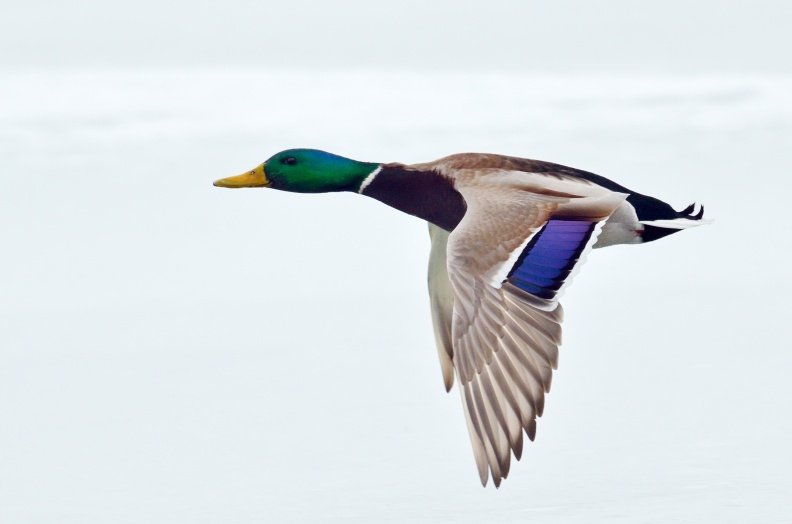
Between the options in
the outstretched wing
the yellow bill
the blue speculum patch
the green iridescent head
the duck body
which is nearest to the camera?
the outstretched wing

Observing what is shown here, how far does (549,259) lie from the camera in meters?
5.87

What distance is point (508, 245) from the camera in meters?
5.98

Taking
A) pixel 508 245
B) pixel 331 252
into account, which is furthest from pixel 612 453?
pixel 331 252

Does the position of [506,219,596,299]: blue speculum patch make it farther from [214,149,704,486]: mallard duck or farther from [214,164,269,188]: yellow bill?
[214,164,269,188]: yellow bill

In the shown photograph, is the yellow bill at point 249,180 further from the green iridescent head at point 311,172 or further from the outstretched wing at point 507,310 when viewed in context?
the outstretched wing at point 507,310

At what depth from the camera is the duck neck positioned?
6.57 m

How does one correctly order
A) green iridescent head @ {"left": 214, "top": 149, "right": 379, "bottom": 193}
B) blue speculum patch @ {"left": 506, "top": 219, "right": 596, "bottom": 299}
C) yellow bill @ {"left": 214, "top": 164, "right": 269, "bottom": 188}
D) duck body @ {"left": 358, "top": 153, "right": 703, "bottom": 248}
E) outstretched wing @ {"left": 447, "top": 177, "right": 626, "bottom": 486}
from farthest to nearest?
green iridescent head @ {"left": 214, "top": 149, "right": 379, "bottom": 193}
yellow bill @ {"left": 214, "top": 164, "right": 269, "bottom": 188}
duck body @ {"left": 358, "top": 153, "right": 703, "bottom": 248}
blue speculum patch @ {"left": 506, "top": 219, "right": 596, "bottom": 299}
outstretched wing @ {"left": 447, "top": 177, "right": 626, "bottom": 486}

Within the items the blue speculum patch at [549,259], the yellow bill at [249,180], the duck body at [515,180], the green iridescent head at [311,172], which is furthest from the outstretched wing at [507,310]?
Result: the yellow bill at [249,180]

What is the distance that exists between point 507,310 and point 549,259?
199 millimetres

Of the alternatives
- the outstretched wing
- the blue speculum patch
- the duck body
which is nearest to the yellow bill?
the duck body

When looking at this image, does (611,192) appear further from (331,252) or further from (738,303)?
(331,252)

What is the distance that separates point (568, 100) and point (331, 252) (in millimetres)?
3093

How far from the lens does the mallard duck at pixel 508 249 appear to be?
226 inches

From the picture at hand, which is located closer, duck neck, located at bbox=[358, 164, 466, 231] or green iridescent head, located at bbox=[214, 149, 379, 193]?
duck neck, located at bbox=[358, 164, 466, 231]
